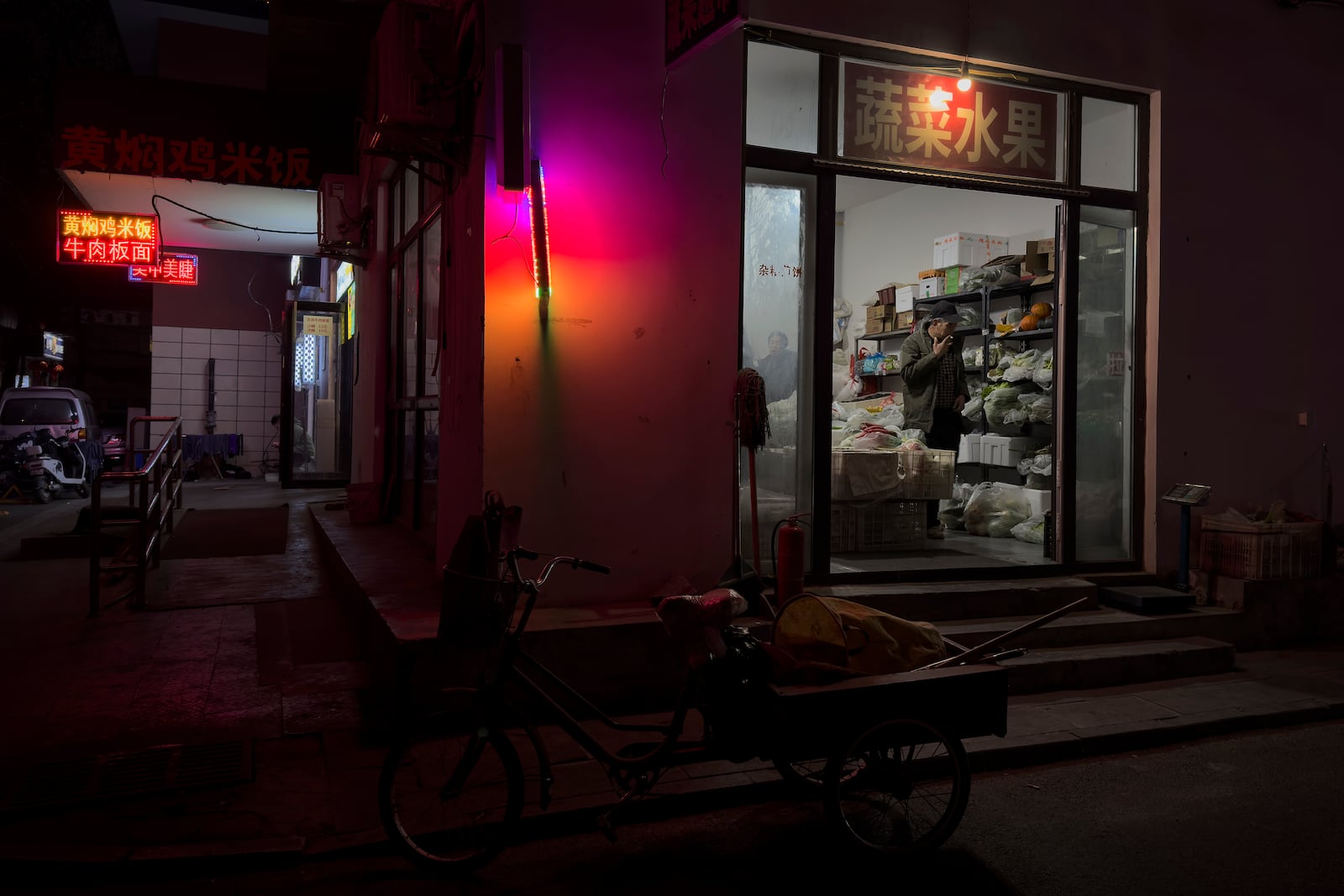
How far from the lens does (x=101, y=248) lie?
1375 cm

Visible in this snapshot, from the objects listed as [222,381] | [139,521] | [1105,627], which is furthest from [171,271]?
[1105,627]

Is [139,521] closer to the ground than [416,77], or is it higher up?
closer to the ground

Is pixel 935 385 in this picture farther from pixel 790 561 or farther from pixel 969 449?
pixel 790 561

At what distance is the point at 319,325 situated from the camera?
50.1 feet

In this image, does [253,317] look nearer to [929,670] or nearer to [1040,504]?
[1040,504]

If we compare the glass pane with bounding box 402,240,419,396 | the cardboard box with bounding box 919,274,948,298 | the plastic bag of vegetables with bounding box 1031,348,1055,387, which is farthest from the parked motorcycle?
the plastic bag of vegetables with bounding box 1031,348,1055,387

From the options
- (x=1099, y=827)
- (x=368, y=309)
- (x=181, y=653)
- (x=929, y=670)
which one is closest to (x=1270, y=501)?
(x=1099, y=827)

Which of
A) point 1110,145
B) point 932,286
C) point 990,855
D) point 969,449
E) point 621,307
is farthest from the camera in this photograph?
point 932,286

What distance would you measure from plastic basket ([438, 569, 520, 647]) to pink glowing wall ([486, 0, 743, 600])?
221cm

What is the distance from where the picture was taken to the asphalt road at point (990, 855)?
341 cm

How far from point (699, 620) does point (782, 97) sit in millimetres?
4545

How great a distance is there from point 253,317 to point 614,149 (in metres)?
18.4

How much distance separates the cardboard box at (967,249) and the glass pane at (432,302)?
21.4 ft

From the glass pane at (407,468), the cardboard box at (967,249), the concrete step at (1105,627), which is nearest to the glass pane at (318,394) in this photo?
the glass pane at (407,468)
